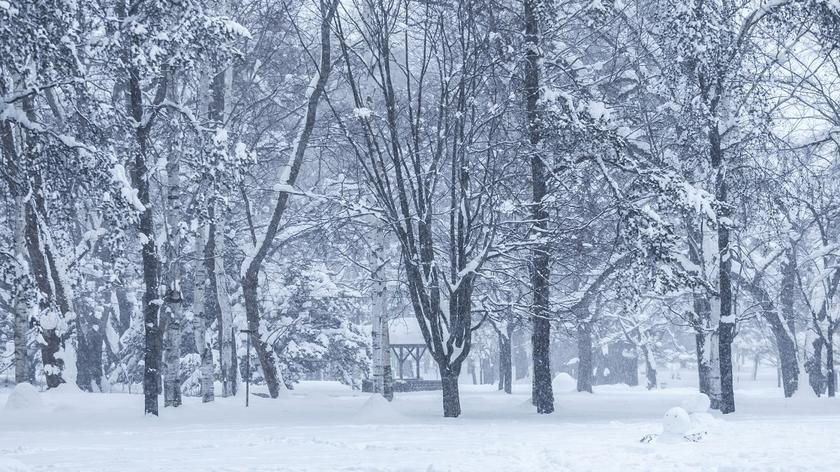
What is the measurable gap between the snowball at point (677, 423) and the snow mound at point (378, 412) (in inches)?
203

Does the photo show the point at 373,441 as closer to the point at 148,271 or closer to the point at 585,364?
the point at 148,271

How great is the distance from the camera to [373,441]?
33.3 ft

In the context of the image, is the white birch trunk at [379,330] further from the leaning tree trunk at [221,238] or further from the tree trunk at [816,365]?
the tree trunk at [816,365]

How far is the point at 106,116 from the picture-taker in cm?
1141

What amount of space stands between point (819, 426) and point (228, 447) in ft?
26.7

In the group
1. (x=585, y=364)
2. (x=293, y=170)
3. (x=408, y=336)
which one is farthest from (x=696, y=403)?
(x=408, y=336)

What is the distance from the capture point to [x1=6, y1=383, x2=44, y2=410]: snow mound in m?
14.5

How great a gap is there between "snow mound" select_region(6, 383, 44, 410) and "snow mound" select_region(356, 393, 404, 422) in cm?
552

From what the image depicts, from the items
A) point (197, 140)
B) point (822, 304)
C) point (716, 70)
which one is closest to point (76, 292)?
point (197, 140)

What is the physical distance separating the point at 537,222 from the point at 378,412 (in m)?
4.19

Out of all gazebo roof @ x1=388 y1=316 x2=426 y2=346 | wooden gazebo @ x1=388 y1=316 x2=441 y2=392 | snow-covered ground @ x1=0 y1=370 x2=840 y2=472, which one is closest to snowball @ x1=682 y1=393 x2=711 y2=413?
snow-covered ground @ x1=0 y1=370 x2=840 y2=472

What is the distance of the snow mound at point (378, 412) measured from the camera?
46.1ft

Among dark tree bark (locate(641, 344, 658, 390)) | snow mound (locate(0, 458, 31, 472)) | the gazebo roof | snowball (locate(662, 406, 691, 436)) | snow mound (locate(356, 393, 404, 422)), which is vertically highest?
the gazebo roof

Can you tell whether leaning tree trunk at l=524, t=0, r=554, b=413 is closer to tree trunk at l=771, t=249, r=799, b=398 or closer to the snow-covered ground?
the snow-covered ground
